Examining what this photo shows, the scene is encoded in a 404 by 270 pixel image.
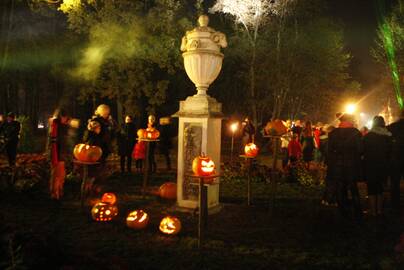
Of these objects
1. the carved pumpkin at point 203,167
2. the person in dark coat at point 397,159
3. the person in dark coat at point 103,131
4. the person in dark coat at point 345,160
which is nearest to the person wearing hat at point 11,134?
the person in dark coat at point 103,131

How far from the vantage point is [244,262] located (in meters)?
5.65

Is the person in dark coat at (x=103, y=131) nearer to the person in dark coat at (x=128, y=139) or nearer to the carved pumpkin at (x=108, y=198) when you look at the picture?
the carved pumpkin at (x=108, y=198)

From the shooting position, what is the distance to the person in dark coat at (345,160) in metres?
8.28

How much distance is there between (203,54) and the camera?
835 centimetres

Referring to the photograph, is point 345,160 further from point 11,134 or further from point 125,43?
point 125,43

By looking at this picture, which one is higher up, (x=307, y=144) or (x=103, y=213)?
(x=307, y=144)

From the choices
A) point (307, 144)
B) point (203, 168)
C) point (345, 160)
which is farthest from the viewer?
point (307, 144)

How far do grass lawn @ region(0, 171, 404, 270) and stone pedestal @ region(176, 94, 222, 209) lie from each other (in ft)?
1.49

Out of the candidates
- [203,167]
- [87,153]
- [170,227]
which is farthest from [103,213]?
[203,167]

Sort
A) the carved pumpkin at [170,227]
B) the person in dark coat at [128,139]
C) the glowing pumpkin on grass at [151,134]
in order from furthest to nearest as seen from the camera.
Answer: the person in dark coat at [128,139] < the glowing pumpkin on grass at [151,134] < the carved pumpkin at [170,227]

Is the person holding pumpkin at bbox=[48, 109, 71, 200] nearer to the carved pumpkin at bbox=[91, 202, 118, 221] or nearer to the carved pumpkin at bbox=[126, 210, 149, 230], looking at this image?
the carved pumpkin at bbox=[91, 202, 118, 221]

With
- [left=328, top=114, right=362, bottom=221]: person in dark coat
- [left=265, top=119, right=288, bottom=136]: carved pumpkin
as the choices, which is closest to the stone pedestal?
[left=265, top=119, right=288, bottom=136]: carved pumpkin

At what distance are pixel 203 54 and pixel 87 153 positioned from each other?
2.94 meters

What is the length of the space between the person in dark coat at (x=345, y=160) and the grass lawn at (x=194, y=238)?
0.34 meters
